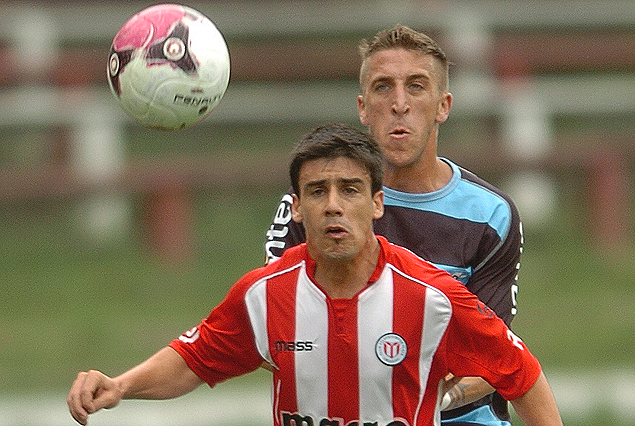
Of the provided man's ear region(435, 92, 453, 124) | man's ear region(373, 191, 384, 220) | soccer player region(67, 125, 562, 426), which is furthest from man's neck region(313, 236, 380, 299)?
man's ear region(435, 92, 453, 124)

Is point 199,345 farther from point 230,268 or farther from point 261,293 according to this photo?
point 230,268

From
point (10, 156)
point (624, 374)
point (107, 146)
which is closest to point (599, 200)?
point (624, 374)

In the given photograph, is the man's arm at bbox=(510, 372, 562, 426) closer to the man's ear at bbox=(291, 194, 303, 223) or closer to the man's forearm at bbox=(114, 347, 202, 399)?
the man's ear at bbox=(291, 194, 303, 223)

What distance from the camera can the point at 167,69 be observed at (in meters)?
5.58

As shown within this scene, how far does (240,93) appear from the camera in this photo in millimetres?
17172

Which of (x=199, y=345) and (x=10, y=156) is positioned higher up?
(x=10, y=156)

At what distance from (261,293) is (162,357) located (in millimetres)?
505

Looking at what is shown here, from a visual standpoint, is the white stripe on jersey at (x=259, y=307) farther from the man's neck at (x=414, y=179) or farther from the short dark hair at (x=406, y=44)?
the short dark hair at (x=406, y=44)

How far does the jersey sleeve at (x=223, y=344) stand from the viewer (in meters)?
5.39

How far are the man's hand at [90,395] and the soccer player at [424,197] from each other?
939mm

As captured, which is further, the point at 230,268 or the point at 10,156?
the point at 10,156

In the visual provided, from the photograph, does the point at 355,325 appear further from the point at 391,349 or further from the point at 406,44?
the point at 406,44

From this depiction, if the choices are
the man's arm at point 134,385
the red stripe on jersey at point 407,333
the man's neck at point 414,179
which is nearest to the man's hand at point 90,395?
the man's arm at point 134,385

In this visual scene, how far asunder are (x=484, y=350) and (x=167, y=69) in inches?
63.9
